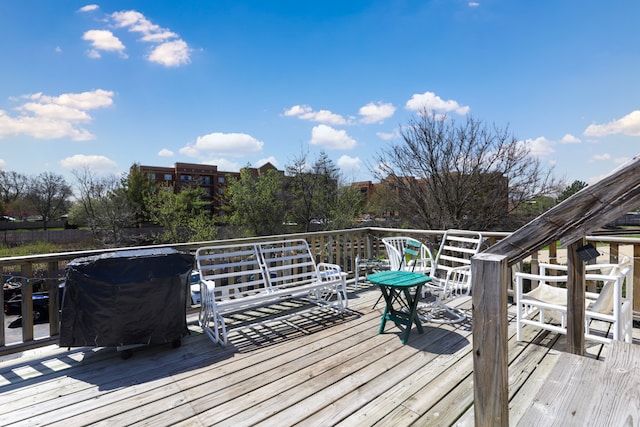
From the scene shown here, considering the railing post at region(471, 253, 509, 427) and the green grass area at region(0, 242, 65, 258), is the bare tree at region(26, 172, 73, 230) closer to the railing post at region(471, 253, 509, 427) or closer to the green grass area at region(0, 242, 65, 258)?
the green grass area at region(0, 242, 65, 258)

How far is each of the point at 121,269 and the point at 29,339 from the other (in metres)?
1.11

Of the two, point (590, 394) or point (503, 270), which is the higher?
point (503, 270)

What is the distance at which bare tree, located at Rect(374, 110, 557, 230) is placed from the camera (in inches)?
422

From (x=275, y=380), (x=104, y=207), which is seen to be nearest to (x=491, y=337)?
(x=275, y=380)

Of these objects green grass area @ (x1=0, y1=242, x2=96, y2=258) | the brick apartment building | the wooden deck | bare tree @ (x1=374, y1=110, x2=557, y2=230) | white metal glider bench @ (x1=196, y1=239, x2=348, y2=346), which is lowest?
green grass area @ (x1=0, y1=242, x2=96, y2=258)

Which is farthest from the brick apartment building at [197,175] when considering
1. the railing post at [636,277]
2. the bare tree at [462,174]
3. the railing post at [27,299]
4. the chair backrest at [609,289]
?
the chair backrest at [609,289]

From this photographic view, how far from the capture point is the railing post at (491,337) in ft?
3.48

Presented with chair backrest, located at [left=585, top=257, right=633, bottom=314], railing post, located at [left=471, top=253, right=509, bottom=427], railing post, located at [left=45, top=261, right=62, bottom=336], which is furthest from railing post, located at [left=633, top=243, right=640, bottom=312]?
railing post, located at [left=45, top=261, right=62, bottom=336]

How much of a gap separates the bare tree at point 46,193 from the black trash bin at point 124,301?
36.7 meters

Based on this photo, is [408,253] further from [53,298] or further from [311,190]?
[311,190]

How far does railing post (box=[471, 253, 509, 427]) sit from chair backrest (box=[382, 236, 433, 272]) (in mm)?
2841

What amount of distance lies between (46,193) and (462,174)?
3803 cm

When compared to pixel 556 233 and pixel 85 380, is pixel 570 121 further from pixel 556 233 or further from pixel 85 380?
pixel 85 380

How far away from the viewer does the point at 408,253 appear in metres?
4.00
